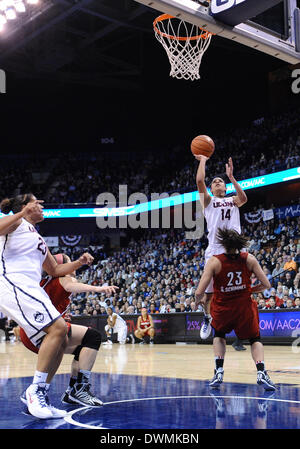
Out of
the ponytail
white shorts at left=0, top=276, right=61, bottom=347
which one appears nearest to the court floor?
white shorts at left=0, top=276, right=61, bottom=347

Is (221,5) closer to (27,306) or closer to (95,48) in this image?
(27,306)

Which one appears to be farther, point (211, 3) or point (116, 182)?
point (116, 182)

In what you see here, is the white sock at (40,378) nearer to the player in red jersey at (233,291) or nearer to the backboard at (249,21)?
the player in red jersey at (233,291)

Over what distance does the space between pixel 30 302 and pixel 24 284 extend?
16cm

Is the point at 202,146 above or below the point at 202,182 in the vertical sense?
above

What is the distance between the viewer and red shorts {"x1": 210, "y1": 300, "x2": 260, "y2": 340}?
5.54 m

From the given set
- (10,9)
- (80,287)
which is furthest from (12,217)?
(10,9)

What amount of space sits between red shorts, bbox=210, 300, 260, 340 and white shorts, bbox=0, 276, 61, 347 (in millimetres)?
2181

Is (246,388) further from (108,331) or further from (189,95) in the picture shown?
(189,95)

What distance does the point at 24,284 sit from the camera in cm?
Answer: 403

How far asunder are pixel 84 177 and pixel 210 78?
30.0ft

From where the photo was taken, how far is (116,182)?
94.9 ft
